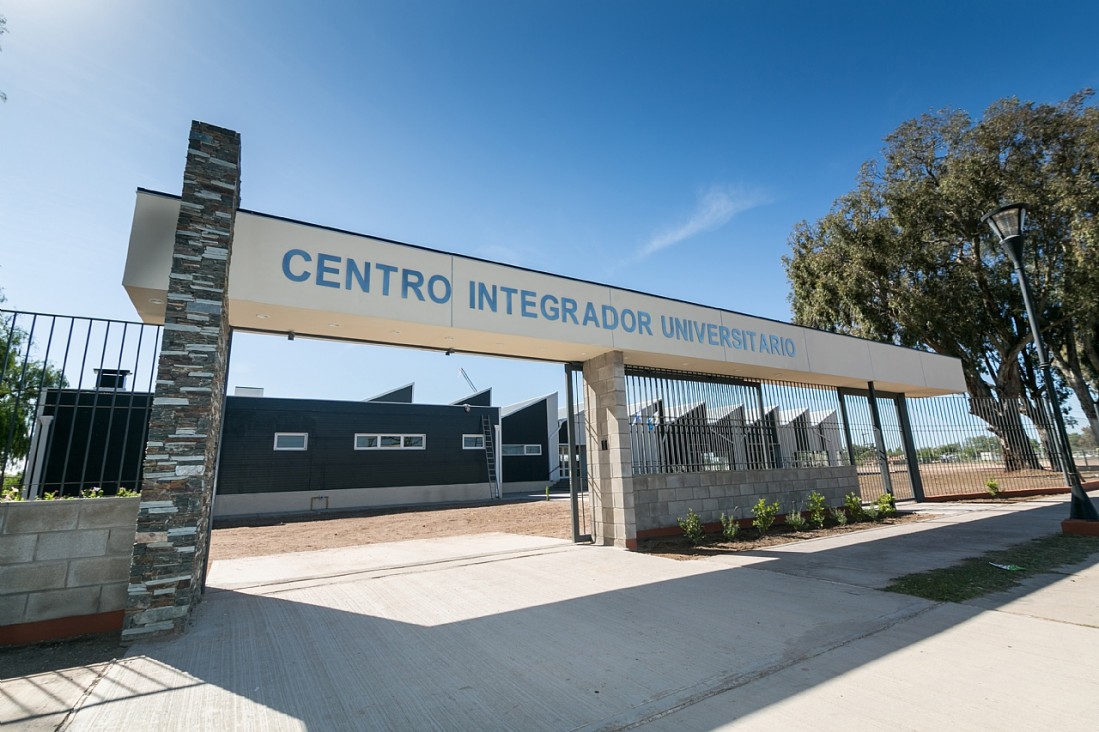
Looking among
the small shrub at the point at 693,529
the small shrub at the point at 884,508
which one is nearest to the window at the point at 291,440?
the small shrub at the point at 693,529

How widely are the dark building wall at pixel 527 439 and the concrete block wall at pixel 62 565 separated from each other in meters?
24.1

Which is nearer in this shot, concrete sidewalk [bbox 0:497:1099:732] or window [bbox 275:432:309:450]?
concrete sidewalk [bbox 0:497:1099:732]

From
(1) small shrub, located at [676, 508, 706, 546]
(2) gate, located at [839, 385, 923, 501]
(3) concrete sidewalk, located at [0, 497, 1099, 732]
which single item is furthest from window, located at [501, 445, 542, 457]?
(3) concrete sidewalk, located at [0, 497, 1099, 732]

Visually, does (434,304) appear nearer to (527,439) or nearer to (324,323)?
(324,323)

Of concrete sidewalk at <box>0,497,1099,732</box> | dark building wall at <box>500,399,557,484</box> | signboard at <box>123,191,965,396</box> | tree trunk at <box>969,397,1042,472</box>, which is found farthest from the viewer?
Result: dark building wall at <box>500,399,557,484</box>

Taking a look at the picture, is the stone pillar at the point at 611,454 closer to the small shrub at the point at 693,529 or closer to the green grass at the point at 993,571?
the small shrub at the point at 693,529

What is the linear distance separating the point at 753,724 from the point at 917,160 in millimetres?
29313

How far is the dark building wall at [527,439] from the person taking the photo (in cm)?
2920

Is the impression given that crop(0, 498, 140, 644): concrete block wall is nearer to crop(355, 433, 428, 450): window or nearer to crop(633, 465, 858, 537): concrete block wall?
crop(633, 465, 858, 537): concrete block wall

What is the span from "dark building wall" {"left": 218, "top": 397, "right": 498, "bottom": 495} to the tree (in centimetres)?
2081

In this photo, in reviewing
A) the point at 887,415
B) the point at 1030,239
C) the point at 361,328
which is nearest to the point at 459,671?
the point at 361,328

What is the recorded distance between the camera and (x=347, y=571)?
25.3 ft

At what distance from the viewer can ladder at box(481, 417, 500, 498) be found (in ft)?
85.7

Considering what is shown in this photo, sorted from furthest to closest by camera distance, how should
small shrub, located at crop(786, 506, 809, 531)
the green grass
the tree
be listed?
the tree < small shrub, located at crop(786, 506, 809, 531) < the green grass
